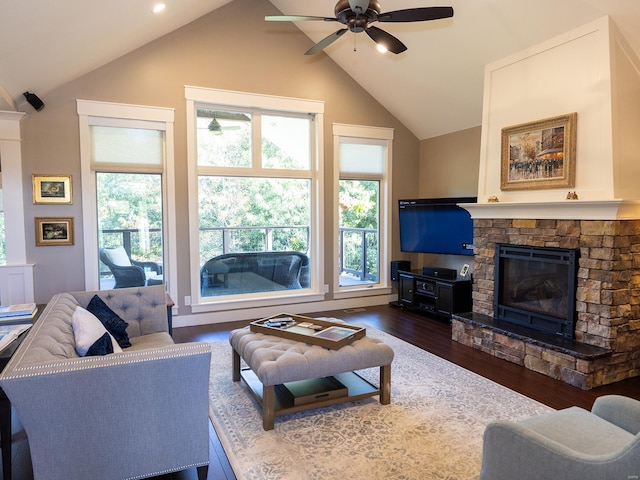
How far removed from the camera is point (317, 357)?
2.75 m

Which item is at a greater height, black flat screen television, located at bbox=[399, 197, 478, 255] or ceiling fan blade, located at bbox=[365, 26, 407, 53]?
ceiling fan blade, located at bbox=[365, 26, 407, 53]

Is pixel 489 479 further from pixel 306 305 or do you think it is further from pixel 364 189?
pixel 364 189

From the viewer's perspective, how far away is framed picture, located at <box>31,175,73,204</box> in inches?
173

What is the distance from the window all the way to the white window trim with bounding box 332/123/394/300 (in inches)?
12.1

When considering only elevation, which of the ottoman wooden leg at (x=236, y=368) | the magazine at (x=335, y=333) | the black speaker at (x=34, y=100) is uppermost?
the black speaker at (x=34, y=100)

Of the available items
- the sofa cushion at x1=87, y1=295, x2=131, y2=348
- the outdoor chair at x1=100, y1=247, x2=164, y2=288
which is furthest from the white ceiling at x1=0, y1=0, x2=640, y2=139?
the sofa cushion at x1=87, y1=295, x2=131, y2=348

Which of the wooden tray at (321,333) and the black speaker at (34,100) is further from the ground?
the black speaker at (34,100)

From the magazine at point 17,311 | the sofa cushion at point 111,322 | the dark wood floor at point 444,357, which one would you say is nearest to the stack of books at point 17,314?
the magazine at point 17,311

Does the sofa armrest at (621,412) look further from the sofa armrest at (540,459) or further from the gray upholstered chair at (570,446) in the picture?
the sofa armrest at (540,459)

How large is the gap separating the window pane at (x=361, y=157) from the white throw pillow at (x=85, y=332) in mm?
4252

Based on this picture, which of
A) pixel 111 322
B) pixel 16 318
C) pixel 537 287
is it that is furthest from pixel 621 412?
pixel 16 318

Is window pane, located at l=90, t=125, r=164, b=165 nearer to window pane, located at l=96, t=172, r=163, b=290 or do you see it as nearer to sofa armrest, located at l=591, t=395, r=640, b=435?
window pane, located at l=96, t=172, r=163, b=290

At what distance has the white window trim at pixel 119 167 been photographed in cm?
456

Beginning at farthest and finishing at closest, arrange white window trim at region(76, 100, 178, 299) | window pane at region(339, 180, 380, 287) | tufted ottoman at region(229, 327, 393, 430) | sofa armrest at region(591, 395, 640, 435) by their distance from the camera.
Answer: window pane at region(339, 180, 380, 287)
white window trim at region(76, 100, 178, 299)
tufted ottoman at region(229, 327, 393, 430)
sofa armrest at region(591, 395, 640, 435)
